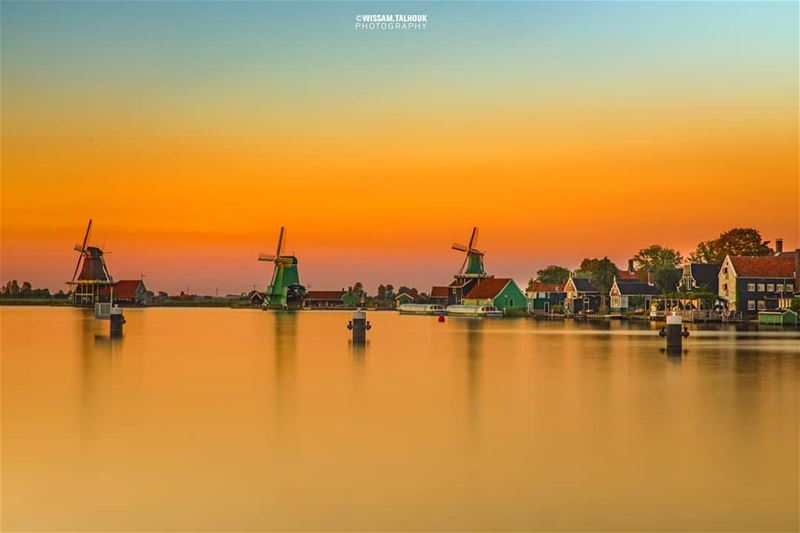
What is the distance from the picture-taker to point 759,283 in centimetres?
6856

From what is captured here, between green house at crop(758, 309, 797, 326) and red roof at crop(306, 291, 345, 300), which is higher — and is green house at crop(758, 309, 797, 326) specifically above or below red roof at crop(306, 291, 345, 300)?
below

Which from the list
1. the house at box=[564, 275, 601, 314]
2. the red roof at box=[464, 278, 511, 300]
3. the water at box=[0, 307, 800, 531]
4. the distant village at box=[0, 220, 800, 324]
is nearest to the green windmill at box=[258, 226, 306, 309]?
the distant village at box=[0, 220, 800, 324]

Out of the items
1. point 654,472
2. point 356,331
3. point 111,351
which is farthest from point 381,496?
point 356,331

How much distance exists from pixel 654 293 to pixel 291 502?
75.9 metres

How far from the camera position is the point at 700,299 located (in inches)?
2793

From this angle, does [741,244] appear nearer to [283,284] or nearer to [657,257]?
[657,257]

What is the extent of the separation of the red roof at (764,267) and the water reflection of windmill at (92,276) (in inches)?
3256

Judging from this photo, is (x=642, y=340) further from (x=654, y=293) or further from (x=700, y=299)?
(x=654, y=293)

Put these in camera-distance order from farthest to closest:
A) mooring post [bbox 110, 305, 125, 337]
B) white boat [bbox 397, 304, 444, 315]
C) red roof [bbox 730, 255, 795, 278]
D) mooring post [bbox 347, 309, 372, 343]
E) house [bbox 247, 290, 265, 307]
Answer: house [bbox 247, 290, 265, 307]
white boat [bbox 397, 304, 444, 315]
red roof [bbox 730, 255, 795, 278]
mooring post [bbox 110, 305, 125, 337]
mooring post [bbox 347, 309, 372, 343]

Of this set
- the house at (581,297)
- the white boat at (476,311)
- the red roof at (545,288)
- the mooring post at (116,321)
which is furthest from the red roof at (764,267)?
the mooring post at (116,321)

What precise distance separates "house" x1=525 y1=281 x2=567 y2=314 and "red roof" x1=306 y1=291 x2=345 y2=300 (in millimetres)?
39372

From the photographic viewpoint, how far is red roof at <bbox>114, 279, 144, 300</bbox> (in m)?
127

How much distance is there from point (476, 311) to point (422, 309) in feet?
58.2

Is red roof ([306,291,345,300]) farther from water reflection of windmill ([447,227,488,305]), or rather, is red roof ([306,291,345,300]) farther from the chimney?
the chimney
